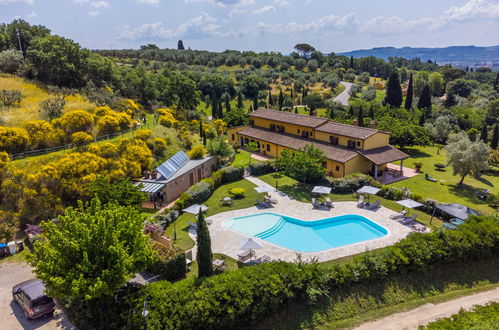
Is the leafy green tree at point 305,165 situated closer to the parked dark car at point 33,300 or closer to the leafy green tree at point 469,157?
the leafy green tree at point 469,157

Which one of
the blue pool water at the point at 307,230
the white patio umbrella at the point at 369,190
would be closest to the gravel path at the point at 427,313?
the blue pool water at the point at 307,230

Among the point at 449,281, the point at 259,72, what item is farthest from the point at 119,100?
the point at 259,72

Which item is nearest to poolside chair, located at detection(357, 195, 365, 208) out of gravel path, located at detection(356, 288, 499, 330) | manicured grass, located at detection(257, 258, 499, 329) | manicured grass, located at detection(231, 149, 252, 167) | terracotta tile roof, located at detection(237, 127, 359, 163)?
terracotta tile roof, located at detection(237, 127, 359, 163)

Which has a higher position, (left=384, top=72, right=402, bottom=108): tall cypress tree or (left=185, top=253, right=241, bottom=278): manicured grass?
(left=384, top=72, right=402, bottom=108): tall cypress tree

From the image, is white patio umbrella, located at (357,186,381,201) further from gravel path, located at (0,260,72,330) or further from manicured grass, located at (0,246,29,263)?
manicured grass, located at (0,246,29,263)

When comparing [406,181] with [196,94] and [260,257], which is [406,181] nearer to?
[260,257]

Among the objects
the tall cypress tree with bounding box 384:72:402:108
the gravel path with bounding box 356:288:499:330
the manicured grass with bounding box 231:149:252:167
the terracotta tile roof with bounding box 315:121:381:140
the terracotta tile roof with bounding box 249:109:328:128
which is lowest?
the gravel path with bounding box 356:288:499:330
